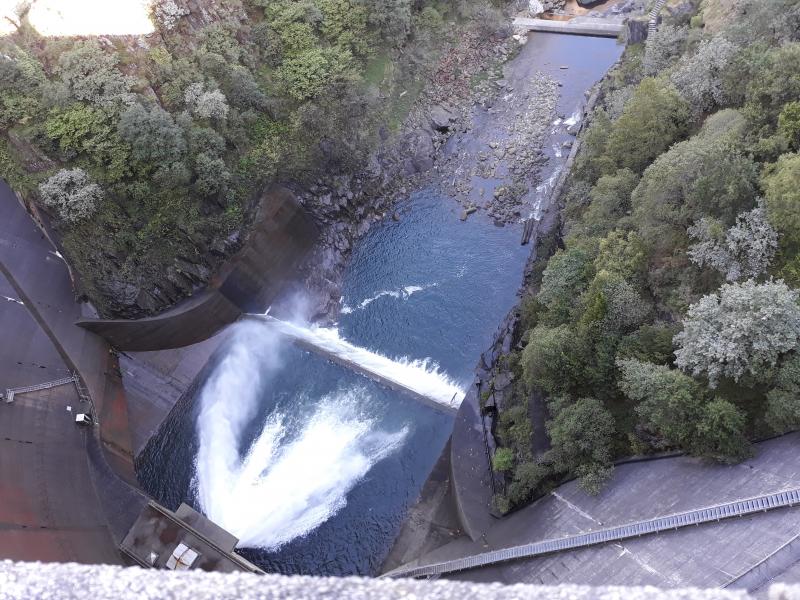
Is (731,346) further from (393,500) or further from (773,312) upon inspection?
(393,500)

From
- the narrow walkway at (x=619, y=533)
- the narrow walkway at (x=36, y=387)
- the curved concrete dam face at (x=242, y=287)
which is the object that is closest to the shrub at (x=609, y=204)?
the narrow walkway at (x=619, y=533)

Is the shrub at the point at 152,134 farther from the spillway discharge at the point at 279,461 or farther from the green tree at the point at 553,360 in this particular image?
the green tree at the point at 553,360

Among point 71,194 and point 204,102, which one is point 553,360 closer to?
point 204,102

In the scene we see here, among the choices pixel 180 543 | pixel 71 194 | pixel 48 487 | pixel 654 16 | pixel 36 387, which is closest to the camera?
pixel 180 543

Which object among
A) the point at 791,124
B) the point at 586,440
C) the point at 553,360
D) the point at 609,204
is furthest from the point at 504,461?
the point at 791,124

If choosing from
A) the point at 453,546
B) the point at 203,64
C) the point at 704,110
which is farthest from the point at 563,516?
the point at 203,64

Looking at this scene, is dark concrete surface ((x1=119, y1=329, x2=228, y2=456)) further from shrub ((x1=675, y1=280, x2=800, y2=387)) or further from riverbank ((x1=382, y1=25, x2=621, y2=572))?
shrub ((x1=675, y1=280, x2=800, y2=387))

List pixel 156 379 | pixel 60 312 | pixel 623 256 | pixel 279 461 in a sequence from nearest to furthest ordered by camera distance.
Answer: pixel 623 256, pixel 279 461, pixel 60 312, pixel 156 379
